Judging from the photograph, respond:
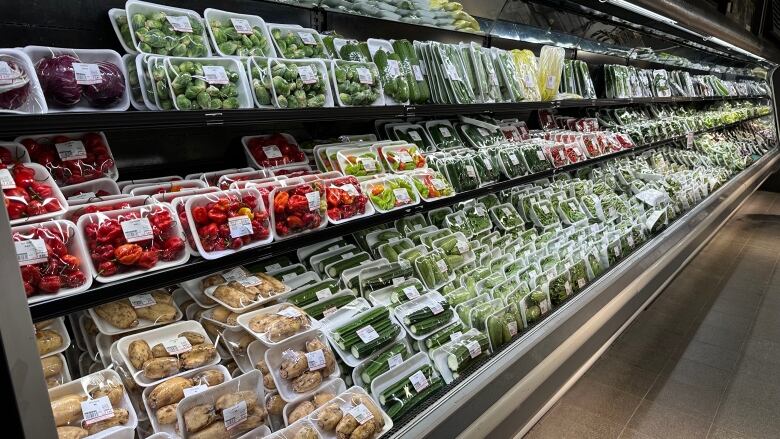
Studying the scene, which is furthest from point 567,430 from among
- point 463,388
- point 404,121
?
point 404,121

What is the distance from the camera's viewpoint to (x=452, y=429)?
5.82 ft

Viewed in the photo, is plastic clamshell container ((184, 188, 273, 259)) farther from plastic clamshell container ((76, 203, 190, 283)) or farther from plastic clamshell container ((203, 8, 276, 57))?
plastic clamshell container ((203, 8, 276, 57))

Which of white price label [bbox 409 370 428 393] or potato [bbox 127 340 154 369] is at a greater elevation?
potato [bbox 127 340 154 369]

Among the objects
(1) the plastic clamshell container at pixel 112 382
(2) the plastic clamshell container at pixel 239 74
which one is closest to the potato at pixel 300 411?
(1) the plastic clamshell container at pixel 112 382

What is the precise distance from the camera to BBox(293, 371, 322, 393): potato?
1705 millimetres

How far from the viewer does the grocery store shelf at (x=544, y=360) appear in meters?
1.84

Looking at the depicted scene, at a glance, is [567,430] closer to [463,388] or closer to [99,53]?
[463,388]

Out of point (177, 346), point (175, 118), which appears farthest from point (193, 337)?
point (175, 118)

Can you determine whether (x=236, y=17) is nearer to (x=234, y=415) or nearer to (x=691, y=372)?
(x=234, y=415)

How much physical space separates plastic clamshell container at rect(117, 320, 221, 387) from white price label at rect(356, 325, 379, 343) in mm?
518

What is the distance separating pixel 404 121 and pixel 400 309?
159cm

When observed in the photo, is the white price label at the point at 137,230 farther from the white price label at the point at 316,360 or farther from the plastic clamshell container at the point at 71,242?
the white price label at the point at 316,360

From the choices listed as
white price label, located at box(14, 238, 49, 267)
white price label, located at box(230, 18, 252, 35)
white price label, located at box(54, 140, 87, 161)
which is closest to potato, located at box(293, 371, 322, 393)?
white price label, located at box(14, 238, 49, 267)

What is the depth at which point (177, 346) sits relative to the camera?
5.32 feet
